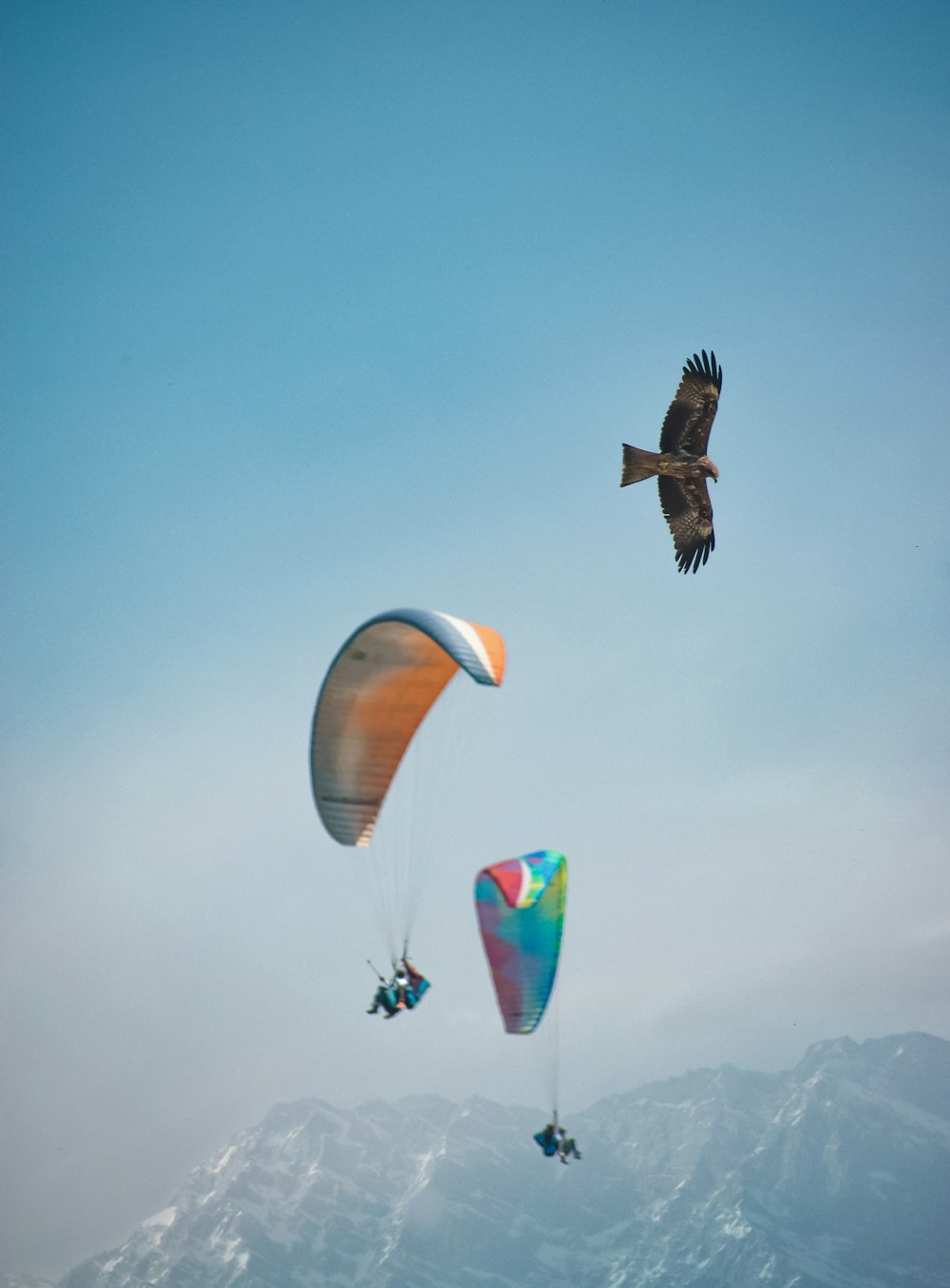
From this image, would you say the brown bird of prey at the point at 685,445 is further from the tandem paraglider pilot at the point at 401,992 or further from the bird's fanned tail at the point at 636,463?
the tandem paraglider pilot at the point at 401,992

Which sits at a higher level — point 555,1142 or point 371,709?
point 371,709

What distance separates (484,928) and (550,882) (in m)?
2.18

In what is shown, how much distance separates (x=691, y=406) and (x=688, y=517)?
11.8 ft

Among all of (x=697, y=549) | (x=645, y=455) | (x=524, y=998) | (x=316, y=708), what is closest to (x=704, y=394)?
(x=645, y=455)

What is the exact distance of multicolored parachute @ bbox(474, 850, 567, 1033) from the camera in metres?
30.0

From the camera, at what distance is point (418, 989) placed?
95.1ft

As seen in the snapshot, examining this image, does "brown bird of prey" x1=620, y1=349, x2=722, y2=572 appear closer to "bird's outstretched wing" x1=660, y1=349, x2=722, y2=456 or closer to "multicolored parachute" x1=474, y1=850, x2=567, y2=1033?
"bird's outstretched wing" x1=660, y1=349, x2=722, y2=456

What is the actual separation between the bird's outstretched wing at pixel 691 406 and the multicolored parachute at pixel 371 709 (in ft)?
28.9

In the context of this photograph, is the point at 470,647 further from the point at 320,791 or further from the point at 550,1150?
the point at 550,1150

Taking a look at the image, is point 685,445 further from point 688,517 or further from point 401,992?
point 401,992

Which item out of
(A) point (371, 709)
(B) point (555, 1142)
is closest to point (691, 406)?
(A) point (371, 709)

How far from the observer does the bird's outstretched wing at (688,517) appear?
116 feet

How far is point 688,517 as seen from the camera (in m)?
36.0

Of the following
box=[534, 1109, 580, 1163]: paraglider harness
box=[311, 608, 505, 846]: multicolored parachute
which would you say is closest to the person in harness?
box=[534, 1109, 580, 1163]: paraglider harness
